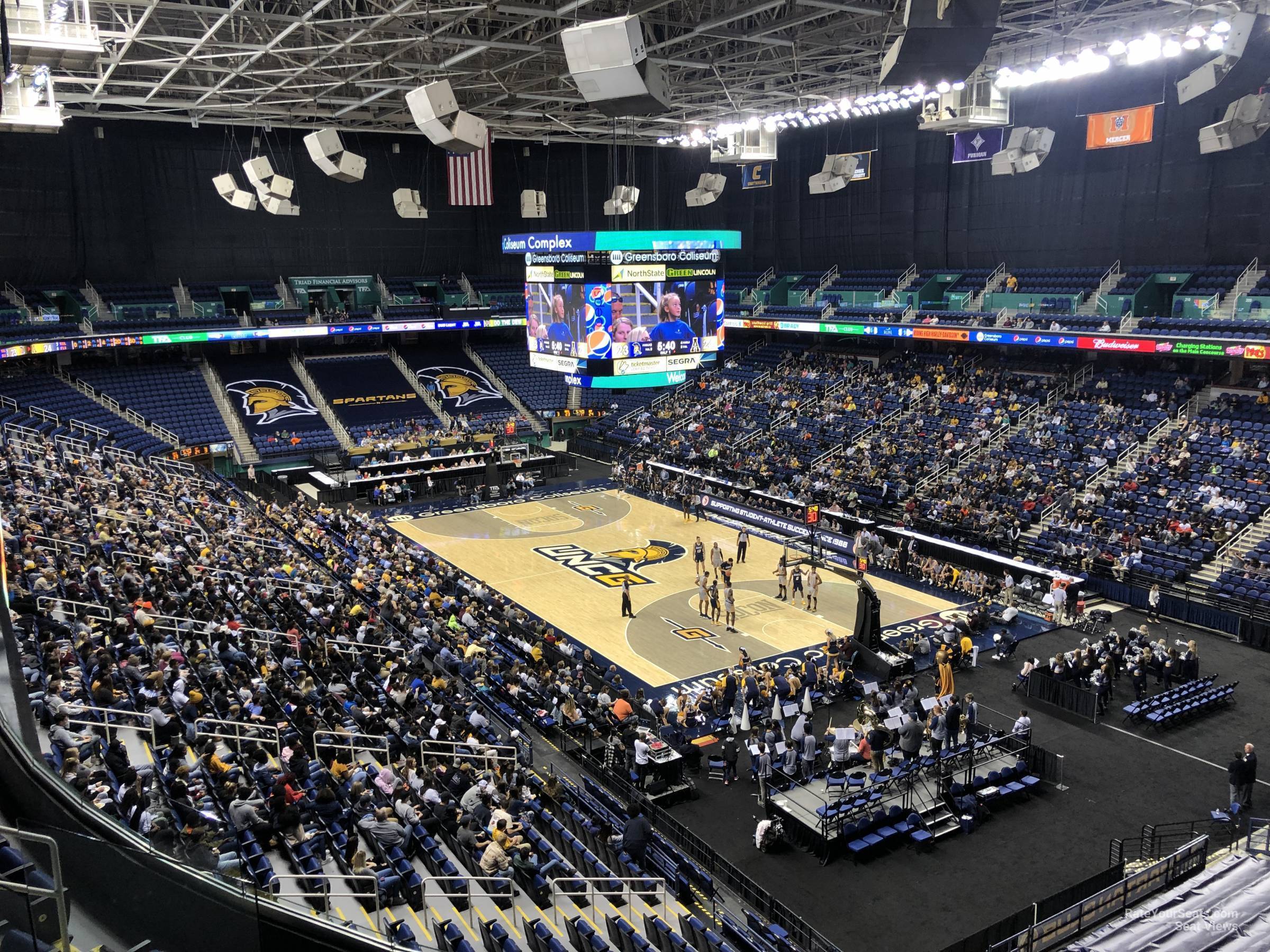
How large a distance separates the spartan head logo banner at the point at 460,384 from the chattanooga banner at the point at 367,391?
4.31ft

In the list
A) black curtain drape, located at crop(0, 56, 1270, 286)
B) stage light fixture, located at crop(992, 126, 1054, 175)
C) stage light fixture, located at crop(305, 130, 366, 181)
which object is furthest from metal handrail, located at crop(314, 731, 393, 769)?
stage light fixture, located at crop(992, 126, 1054, 175)

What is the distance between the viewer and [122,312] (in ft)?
129

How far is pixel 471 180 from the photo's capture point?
44.6 meters

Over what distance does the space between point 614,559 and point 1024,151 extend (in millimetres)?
19026

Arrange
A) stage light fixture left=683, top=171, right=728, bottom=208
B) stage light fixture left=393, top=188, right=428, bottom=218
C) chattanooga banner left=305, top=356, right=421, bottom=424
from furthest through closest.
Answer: chattanooga banner left=305, top=356, right=421, bottom=424 < stage light fixture left=683, top=171, right=728, bottom=208 < stage light fixture left=393, top=188, right=428, bottom=218

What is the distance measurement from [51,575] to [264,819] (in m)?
8.38

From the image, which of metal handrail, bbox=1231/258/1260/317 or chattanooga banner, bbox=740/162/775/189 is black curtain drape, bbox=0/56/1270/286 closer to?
metal handrail, bbox=1231/258/1260/317

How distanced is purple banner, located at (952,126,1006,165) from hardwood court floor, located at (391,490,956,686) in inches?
664

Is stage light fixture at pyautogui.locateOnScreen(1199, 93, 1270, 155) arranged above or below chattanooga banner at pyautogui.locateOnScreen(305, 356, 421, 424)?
above

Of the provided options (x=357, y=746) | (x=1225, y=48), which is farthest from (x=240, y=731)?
(x=1225, y=48)

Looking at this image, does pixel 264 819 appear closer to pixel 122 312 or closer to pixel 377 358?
pixel 122 312

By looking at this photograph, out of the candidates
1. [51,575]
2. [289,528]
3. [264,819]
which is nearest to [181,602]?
[51,575]

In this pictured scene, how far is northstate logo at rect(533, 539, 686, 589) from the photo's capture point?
27578mm

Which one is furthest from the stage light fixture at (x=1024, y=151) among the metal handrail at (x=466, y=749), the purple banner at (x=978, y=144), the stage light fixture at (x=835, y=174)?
the metal handrail at (x=466, y=749)
